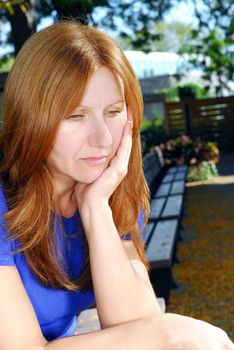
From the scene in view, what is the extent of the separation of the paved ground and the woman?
2423 mm

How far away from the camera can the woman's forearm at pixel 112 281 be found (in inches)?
72.7

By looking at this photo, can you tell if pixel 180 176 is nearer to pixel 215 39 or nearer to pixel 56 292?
pixel 215 39

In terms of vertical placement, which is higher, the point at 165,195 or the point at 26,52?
the point at 26,52

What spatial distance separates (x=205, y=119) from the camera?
1814 cm

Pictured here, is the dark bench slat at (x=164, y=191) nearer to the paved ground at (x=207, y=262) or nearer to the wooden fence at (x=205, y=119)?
the paved ground at (x=207, y=262)

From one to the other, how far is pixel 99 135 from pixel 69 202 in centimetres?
35

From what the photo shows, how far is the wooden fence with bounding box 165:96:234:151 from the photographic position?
59.1 feet

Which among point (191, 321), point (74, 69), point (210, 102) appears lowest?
point (210, 102)

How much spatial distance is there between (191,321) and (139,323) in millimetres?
158

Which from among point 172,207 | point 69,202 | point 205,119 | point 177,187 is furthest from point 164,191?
point 205,119

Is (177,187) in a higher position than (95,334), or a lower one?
lower

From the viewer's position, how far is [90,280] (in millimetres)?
2021

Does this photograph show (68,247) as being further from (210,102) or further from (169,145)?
(210,102)

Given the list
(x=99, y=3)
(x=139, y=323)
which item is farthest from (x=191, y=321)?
(x=99, y=3)
